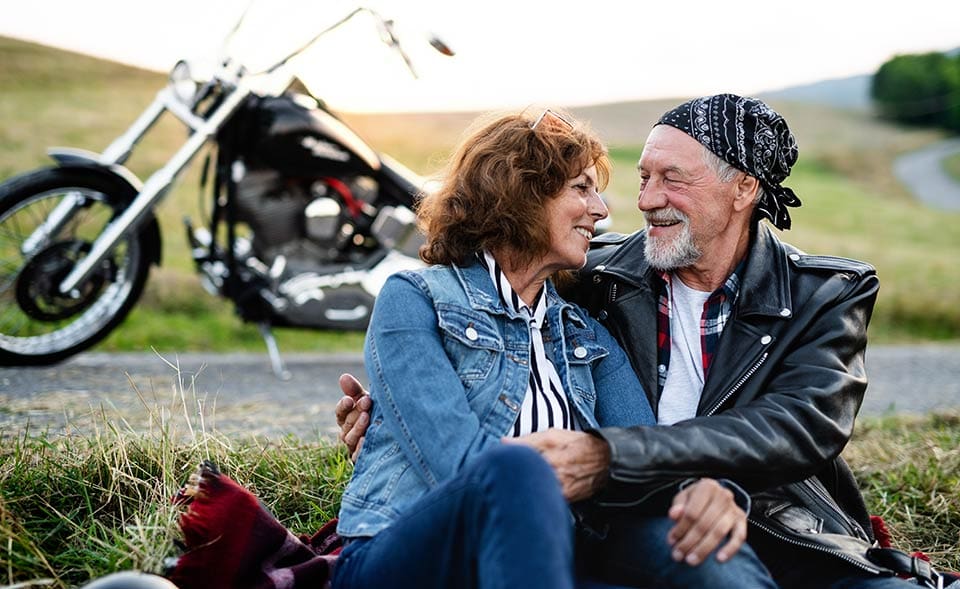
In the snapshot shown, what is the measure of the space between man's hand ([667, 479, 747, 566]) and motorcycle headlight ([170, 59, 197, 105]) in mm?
3659

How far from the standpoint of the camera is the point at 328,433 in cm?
399

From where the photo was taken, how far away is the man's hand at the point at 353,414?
8.22 feet

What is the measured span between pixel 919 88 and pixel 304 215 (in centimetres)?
5677

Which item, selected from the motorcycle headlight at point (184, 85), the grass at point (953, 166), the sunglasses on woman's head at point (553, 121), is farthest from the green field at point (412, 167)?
the grass at point (953, 166)

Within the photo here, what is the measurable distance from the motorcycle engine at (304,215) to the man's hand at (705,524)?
3.44 metres

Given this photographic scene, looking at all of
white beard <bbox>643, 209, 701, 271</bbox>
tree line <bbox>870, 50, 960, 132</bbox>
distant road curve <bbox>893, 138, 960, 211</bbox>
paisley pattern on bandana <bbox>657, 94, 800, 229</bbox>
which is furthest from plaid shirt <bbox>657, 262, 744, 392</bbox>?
tree line <bbox>870, 50, 960, 132</bbox>

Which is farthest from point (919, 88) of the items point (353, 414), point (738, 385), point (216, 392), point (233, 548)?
point (233, 548)

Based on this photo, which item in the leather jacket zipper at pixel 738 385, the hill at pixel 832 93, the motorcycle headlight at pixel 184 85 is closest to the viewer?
the leather jacket zipper at pixel 738 385

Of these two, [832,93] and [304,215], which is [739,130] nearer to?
[304,215]

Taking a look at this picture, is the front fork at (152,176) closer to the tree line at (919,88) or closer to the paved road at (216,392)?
the paved road at (216,392)

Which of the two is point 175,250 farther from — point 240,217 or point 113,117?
point 113,117

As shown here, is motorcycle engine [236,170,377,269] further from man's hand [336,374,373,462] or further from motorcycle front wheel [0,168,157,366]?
man's hand [336,374,373,462]

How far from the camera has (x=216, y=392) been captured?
4.66m

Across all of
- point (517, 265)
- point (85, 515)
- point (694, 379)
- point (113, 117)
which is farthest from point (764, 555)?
point (113, 117)
